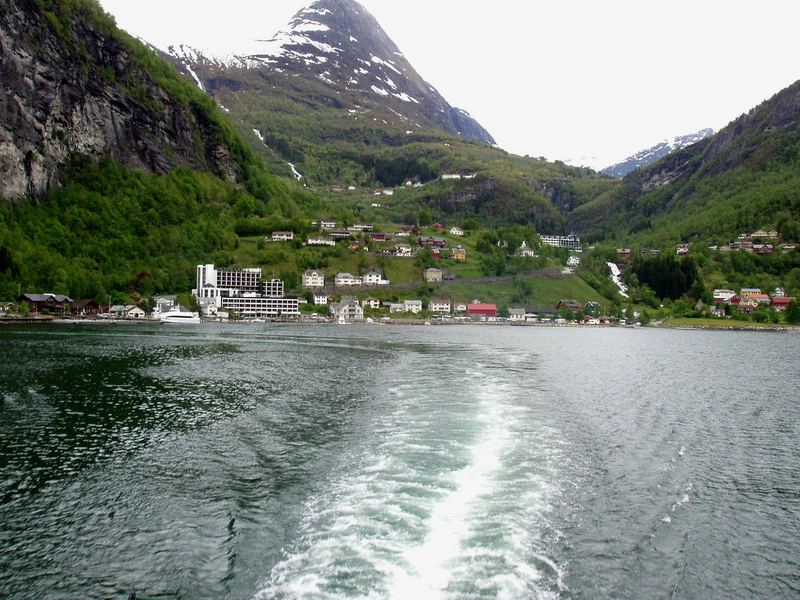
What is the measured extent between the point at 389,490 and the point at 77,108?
165 meters

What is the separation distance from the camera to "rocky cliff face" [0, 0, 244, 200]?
447 feet

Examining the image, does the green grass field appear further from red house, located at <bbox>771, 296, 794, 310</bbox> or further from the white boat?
the white boat

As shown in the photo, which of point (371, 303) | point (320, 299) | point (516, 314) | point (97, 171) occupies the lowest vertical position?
point (516, 314)

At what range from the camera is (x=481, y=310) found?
146000 mm

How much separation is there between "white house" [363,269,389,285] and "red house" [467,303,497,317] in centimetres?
2100

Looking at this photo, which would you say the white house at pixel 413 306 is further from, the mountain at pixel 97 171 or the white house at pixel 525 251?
the white house at pixel 525 251

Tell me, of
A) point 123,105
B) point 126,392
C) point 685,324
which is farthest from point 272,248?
point 126,392

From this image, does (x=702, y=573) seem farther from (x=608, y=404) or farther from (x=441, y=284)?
(x=441, y=284)

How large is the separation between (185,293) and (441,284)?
192 feet

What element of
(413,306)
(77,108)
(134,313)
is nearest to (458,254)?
(413,306)

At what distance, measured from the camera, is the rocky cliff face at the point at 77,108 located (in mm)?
136125

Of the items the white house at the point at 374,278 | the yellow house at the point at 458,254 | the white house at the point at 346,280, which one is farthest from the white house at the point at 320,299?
the yellow house at the point at 458,254

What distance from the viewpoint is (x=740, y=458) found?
2295 centimetres

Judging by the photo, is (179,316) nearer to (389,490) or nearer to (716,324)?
(716,324)
